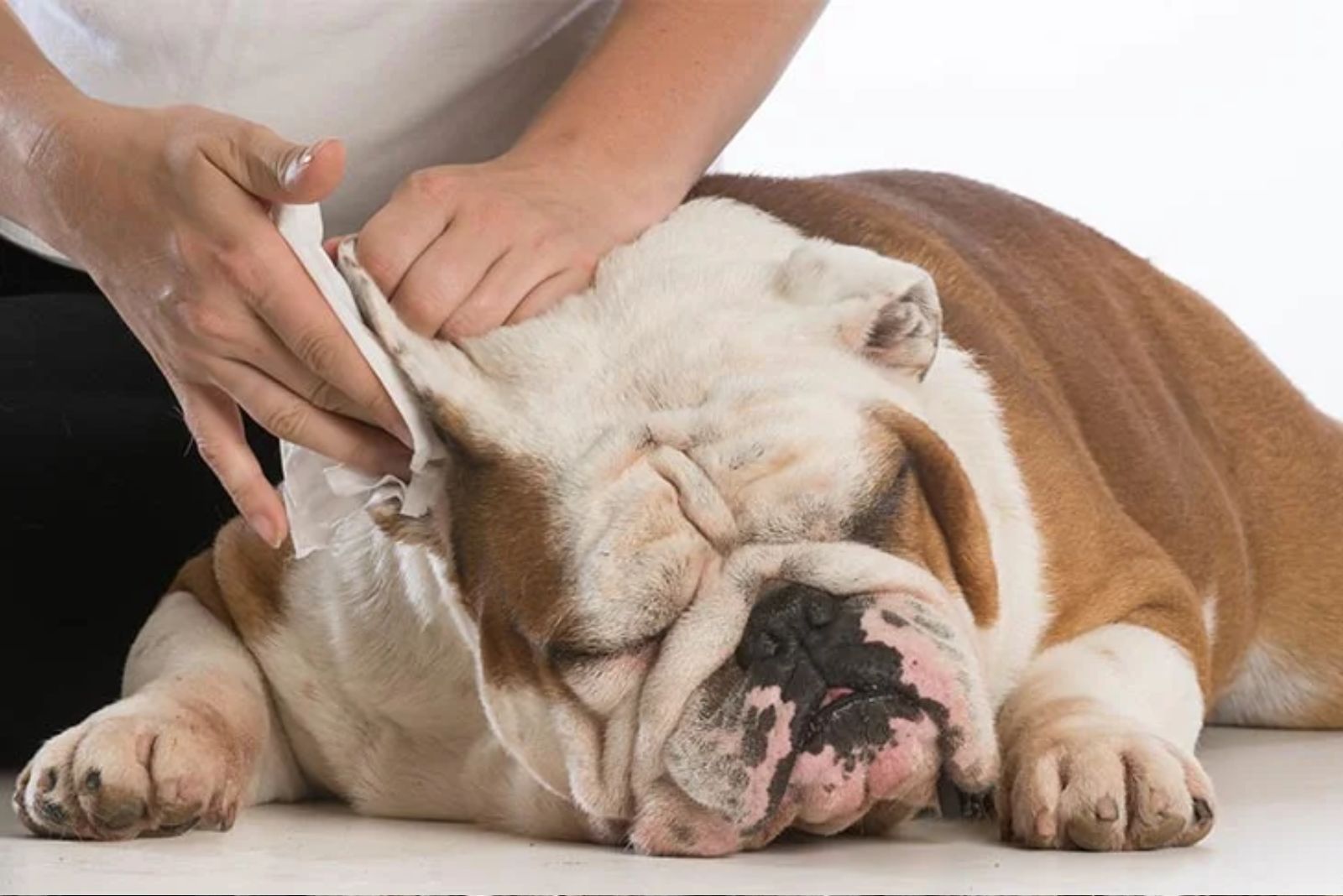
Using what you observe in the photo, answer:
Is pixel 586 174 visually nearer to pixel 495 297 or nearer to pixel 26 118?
pixel 495 297

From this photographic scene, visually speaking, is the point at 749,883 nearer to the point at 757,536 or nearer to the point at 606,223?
the point at 757,536

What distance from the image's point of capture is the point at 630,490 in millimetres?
1745

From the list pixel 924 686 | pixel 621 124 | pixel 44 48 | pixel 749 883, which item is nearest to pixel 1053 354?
pixel 621 124

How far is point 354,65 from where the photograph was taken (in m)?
2.34

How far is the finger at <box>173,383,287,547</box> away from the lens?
6.13 feet

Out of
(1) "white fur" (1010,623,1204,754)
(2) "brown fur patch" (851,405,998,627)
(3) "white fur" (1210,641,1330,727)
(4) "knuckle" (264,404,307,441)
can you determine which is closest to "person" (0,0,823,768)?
(4) "knuckle" (264,404,307,441)

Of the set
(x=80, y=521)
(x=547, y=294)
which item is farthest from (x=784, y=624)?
(x=80, y=521)

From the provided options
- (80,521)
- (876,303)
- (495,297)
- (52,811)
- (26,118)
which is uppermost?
(876,303)

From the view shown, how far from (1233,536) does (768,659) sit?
78 centimetres

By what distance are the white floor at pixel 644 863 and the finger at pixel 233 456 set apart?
222 mm

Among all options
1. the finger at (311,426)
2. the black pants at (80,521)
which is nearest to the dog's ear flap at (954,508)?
the finger at (311,426)

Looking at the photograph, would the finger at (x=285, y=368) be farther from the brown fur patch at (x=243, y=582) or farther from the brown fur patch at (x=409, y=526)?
the brown fur patch at (x=243, y=582)

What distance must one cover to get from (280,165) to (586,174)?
0.30m

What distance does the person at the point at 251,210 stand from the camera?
1.82 meters
